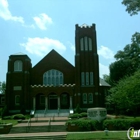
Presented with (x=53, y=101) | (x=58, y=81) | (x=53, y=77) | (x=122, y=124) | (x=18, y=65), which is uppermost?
(x=18, y=65)

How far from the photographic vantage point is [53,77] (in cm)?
4766

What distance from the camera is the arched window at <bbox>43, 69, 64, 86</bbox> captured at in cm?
4738

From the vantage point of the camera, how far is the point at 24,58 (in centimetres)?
4703

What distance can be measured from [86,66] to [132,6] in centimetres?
2661

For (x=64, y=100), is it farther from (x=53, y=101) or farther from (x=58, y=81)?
(x=58, y=81)

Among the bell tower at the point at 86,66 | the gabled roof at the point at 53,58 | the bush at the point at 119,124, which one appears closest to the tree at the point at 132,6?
the bush at the point at 119,124

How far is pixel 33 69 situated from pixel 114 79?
1604cm

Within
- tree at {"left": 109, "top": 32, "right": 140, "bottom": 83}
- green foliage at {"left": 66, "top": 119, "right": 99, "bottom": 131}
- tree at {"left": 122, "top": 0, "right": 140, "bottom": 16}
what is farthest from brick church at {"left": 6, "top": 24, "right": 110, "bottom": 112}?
tree at {"left": 122, "top": 0, "right": 140, "bottom": 16}

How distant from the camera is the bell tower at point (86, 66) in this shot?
44.3 m

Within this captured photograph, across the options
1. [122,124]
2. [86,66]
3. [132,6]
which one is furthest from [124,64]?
[132,6]

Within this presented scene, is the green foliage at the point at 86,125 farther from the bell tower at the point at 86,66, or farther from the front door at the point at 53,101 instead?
the front door at the point at 53,101

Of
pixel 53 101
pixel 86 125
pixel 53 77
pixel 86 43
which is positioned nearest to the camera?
pixel 86 125

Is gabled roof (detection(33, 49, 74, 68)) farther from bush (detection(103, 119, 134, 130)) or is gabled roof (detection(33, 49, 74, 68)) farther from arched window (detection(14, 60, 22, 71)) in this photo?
bush (detection(103, 119, 134, 130))

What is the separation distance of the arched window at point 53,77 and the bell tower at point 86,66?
3900mm
